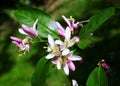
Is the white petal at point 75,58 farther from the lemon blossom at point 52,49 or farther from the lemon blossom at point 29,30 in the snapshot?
the lemon blossom at point 29,30

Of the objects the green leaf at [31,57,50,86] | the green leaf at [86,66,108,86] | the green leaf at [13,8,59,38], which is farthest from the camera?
the green leaf at [13,8,59,38]

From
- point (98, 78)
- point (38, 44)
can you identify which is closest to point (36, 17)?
point (98, 78)

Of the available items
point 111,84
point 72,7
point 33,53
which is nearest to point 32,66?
point 33,53

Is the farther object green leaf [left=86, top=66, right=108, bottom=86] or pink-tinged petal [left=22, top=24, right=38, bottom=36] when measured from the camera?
pink-tinged petal [left=22, top=24, right=38, bottom=36]

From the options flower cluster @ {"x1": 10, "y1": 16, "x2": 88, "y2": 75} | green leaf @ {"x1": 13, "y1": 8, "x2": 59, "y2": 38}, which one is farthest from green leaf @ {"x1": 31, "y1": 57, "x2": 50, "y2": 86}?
green leaf @ {"x1": 13, "y1": 8, "x2": 59, "y2": 38}

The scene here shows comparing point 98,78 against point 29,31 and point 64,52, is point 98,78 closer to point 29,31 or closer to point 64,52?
point 64,52

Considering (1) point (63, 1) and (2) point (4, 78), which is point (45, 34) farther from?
(1) point (63, 1)

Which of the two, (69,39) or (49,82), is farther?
(49,82)

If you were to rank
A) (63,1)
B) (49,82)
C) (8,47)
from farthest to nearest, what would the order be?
(63,1), (8,47), (49,82)

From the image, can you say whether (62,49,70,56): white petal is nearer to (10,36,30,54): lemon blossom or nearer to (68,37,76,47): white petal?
(68,37,76,47): white petal
